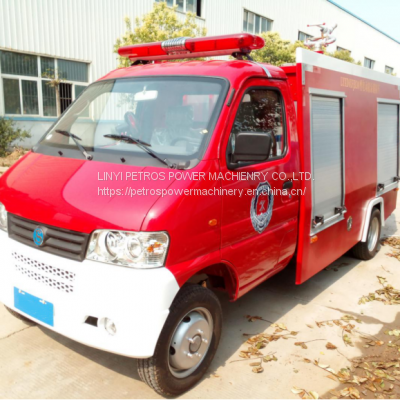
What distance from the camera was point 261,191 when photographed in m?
3.45

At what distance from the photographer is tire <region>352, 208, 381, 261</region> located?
593 centimetres

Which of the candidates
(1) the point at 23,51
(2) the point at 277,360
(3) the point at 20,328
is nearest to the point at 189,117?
(2) the point at 277,360

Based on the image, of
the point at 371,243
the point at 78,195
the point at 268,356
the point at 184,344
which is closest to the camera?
the point at 78,195

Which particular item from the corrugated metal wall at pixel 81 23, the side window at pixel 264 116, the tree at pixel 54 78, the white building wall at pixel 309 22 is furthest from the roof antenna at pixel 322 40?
the white building wall at pixel 309 22

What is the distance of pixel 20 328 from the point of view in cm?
378

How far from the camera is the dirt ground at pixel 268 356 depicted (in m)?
3.11

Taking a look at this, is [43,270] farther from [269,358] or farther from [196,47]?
[196,47]

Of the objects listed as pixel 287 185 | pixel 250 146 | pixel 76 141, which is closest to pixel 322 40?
pixel 287 185

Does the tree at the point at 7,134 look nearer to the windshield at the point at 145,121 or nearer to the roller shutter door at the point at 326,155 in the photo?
the windshield at the point at 145,121

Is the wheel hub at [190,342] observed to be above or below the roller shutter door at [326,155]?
below

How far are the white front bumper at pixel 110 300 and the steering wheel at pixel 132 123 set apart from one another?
113cm

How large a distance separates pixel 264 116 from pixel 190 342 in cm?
194

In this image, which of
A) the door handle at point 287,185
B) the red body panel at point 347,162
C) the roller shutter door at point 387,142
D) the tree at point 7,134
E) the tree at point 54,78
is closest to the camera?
the door handle at point 287,185

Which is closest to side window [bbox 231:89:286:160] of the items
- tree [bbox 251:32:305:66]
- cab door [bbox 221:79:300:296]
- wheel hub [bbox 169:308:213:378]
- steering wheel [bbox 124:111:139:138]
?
cab door [bbox 221:79:300:296]
